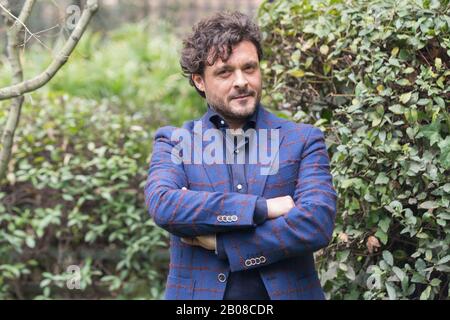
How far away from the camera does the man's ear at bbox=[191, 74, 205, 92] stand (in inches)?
144

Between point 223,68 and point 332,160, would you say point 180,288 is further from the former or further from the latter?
point 332,160

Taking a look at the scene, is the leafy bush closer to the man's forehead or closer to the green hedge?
the green hedge

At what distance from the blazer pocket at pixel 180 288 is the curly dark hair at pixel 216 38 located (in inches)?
36.9

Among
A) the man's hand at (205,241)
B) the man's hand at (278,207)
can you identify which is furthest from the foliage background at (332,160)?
the man's hand at (205,241)

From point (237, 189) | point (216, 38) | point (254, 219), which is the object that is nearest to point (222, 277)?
point (254, 219)

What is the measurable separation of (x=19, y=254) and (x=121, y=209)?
2.58 ft

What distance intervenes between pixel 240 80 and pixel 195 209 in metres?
0.58

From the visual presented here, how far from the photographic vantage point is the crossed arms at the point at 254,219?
3158mm

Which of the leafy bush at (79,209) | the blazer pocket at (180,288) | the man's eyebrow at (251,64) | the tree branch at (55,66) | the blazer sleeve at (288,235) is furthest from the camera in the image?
the leafy bush at (79,209)

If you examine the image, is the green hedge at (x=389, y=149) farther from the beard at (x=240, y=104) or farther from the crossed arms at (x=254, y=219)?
the beard at (x=240, y=104)

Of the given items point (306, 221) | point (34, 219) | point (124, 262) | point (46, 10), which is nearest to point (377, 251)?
point (306, 221)

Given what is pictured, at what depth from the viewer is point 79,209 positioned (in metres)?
5.48

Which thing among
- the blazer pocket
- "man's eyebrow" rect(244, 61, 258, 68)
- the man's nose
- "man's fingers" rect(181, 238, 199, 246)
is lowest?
the blazer pocket

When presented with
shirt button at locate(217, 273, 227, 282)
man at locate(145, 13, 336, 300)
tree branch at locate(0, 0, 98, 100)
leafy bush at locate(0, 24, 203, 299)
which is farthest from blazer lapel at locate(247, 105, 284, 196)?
leafy bush at locate(0, 24, 203, 299)
